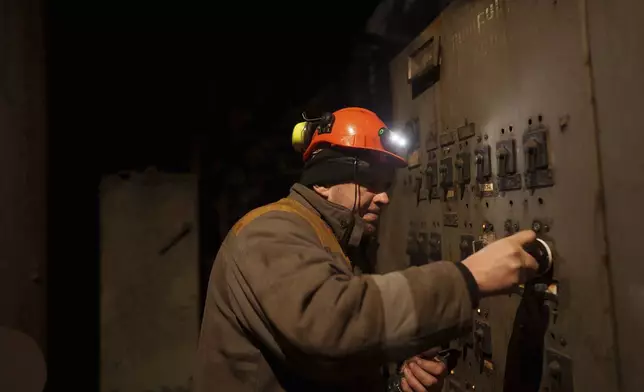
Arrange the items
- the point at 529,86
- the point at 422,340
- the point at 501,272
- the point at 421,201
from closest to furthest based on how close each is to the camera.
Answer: the point at 422,340 → the point at 501,272 → the point at 529,86 → the point at 421,201

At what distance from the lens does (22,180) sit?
2104mm

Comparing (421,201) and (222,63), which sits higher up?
(222,63)

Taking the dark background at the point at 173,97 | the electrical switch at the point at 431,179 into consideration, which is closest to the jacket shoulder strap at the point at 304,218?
the electrical switch at the point at 431,179

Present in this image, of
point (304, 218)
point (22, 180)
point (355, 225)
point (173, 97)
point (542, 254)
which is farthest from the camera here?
point (173, 97)

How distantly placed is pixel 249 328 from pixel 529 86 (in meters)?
1.18

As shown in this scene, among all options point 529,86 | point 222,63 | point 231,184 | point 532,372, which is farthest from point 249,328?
point 222,63

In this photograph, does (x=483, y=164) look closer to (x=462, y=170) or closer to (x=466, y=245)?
(x=462, y=170)

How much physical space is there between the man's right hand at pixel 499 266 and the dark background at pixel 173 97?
1931mm

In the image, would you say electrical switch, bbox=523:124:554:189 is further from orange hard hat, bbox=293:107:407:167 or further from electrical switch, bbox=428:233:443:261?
electrical switch, bbox=428:233:443:261

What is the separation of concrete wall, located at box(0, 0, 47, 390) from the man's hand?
1.52m

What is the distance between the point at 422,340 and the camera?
3.52 ft

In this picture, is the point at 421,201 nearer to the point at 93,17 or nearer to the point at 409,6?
the point at 409,6

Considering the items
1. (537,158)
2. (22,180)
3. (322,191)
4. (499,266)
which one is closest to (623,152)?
(537,158)

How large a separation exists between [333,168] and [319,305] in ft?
2.14
